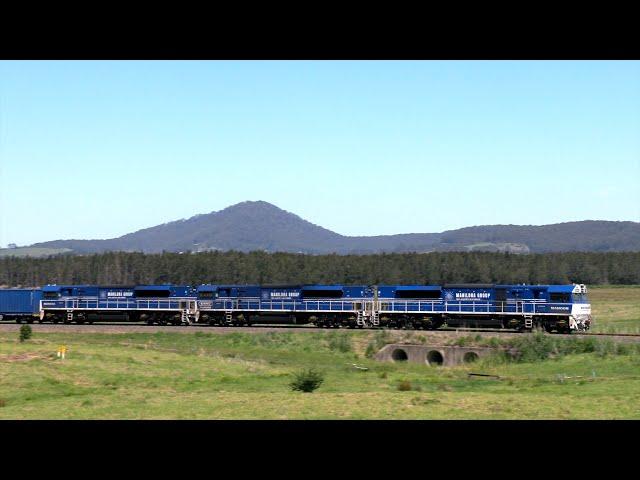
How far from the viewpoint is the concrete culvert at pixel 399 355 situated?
165ft

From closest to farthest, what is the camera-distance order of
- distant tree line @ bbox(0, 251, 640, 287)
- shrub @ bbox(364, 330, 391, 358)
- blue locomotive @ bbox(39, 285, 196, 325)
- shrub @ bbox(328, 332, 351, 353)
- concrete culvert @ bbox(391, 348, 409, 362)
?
shrub @ bbox(364, 330, 391, 358) → concrete culvert @ bbox(391, 348, 409, 362) → shrub @ bbox(328, 332, 351, 353) → blue locomotive @ bbox(39, 285, 196, 325) → distant tree line @ bbox(0, 251, 640, 287)

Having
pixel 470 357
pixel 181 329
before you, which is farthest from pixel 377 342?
pixel 181 329

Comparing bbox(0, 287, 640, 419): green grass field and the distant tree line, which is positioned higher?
the distant tree line

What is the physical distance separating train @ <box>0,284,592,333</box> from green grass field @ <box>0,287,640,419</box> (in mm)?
5085

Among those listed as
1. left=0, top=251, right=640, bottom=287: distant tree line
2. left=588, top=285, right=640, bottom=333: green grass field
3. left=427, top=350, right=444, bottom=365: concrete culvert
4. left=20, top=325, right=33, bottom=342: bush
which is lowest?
left=427, top=350, right=444, bottom=365: concrete culvert

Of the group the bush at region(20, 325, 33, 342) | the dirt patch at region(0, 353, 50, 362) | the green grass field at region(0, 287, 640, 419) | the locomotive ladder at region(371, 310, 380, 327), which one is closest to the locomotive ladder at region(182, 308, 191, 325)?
the green grass field at region(0, 287, 640, 419)

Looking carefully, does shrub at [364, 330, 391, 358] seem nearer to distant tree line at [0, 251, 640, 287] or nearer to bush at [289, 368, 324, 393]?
bush at [289, 368, 324, 393]

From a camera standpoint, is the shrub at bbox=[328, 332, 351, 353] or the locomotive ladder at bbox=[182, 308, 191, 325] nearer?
the shrub at bbox=[328, 332, 351, 353]

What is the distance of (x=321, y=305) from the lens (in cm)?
6122

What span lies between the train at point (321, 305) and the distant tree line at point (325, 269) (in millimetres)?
66812

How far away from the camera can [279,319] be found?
63.2 meters

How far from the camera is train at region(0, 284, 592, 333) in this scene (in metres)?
54.1
